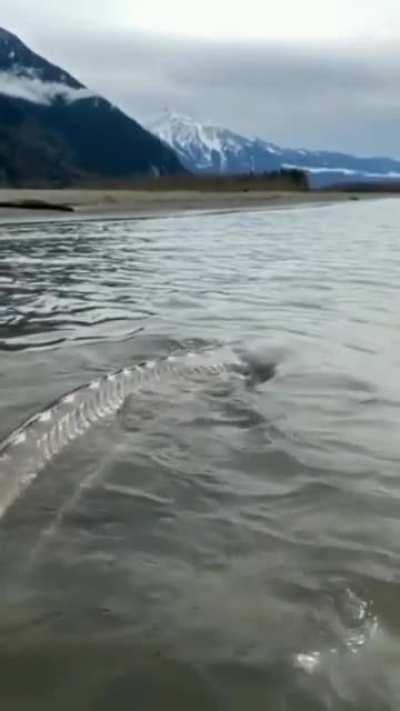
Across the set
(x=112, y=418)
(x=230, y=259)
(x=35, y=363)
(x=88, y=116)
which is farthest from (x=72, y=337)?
(x=88, y=116)

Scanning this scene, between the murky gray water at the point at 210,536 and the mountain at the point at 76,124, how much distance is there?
146 meters

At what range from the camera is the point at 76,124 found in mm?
183125

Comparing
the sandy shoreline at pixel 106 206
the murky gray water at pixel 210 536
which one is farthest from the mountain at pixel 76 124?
the murky gray water at pixel 210 536

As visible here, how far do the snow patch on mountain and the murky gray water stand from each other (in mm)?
186338

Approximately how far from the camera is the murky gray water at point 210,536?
2.66 m

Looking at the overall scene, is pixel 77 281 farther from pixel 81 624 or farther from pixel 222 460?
pixel 81 624

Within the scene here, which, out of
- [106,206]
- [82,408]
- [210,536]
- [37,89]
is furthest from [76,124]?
[210,536]

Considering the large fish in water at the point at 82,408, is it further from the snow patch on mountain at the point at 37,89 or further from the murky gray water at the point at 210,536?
the snow patch on mountain at the point at 37,89

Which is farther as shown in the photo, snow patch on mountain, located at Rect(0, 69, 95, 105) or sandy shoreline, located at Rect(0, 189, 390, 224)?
snow patch on mountain, located at Rect(0, 69, 95, 105)

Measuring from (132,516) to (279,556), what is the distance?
0.76m

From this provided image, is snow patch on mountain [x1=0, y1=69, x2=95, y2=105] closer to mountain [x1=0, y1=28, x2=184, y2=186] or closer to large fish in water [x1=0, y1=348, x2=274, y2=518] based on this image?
mountain [x1=0, y1=28, x2=184, y2=186]

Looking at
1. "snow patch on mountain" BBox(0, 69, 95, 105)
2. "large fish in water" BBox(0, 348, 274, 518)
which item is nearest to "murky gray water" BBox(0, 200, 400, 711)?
"large fish in water" BBox(0, 348, 274, 518)

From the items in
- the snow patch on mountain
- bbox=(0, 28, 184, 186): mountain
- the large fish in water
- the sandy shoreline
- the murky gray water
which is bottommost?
the murky gray water

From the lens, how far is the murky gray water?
2662 millimetres
